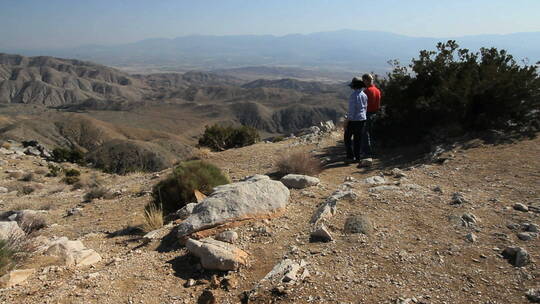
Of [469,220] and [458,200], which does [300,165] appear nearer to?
[458,200]

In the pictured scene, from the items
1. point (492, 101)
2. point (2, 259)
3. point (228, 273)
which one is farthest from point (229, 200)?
point (492, 101)

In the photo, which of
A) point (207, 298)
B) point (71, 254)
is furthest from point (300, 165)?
point (71, 254)

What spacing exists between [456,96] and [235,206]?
26.2 ft

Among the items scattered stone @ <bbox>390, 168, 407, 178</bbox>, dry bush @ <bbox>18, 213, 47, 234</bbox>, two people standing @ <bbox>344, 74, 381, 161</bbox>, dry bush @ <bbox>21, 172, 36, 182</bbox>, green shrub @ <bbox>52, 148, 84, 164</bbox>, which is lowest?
green shrub @ <bbox>52, 148, 84, 164</bbox>

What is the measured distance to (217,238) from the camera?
5363mm

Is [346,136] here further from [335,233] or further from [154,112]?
[154,112]

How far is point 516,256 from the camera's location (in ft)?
14.5

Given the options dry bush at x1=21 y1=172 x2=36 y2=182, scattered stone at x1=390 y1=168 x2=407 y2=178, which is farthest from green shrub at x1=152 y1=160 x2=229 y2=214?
dry bush at x1=21 y1=172 x2=36 y2=182

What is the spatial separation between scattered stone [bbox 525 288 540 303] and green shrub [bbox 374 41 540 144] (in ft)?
25.5

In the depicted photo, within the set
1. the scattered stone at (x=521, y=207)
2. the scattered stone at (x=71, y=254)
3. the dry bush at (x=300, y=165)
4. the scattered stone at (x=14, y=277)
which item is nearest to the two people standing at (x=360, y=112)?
the dry bush at (x=300, y=165)

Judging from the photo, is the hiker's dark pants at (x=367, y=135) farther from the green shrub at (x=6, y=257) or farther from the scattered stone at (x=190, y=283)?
the green shrub at (x=6, y=257)

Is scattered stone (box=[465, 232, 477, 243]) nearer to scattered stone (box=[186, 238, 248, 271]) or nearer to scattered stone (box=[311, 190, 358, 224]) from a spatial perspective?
scattered stone (box=[311, 190, 358, 224])

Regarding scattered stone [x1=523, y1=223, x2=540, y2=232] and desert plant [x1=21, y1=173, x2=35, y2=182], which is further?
desert plant [x1=21, y1=173, x2=35, y2=182]

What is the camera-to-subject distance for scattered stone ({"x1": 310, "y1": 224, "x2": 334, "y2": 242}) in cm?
512
